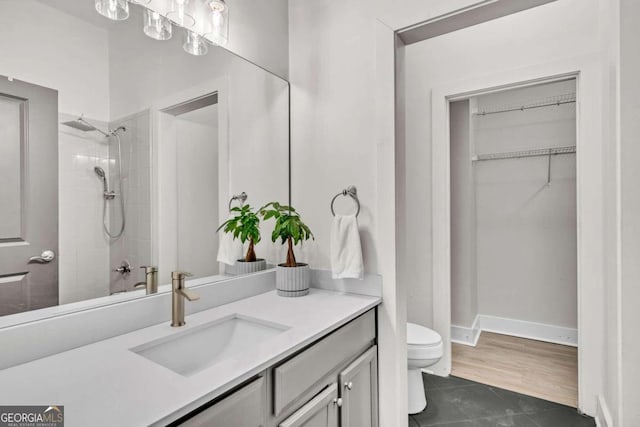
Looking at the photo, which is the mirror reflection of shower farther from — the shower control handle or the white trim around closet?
the white trim around closet

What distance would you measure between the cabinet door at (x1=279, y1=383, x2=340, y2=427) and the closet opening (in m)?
1.82

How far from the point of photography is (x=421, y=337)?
6.59 feet

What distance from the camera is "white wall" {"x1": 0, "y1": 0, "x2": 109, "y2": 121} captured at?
0.92 m

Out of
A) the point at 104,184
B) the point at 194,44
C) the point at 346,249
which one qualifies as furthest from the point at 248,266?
the point at 194,44

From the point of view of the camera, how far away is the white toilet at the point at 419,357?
6.23ft

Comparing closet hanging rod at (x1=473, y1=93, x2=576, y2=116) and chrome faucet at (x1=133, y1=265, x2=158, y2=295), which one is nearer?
chrome faucet at (x1=133, y1=265, x2=158, y2=295)

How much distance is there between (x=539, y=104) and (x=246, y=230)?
116 inches

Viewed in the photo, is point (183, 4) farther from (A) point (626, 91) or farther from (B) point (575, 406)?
(B) point (575, 406)

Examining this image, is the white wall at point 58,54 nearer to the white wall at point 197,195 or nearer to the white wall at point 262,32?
the white wall at point 197,195

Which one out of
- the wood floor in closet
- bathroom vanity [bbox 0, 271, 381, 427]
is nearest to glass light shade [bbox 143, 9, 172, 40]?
bathroom vanity [bbox 0, 271, 381, 427]

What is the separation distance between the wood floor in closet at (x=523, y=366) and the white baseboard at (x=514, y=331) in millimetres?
69

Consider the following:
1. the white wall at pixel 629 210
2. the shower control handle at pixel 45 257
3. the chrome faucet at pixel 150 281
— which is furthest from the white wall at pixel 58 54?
the white wall at pixel 629 210

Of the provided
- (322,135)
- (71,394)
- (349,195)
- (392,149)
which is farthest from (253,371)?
(322,135)

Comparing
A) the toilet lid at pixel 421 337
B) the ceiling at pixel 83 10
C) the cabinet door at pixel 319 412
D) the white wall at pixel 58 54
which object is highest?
the ceiling at pixel 83 10
